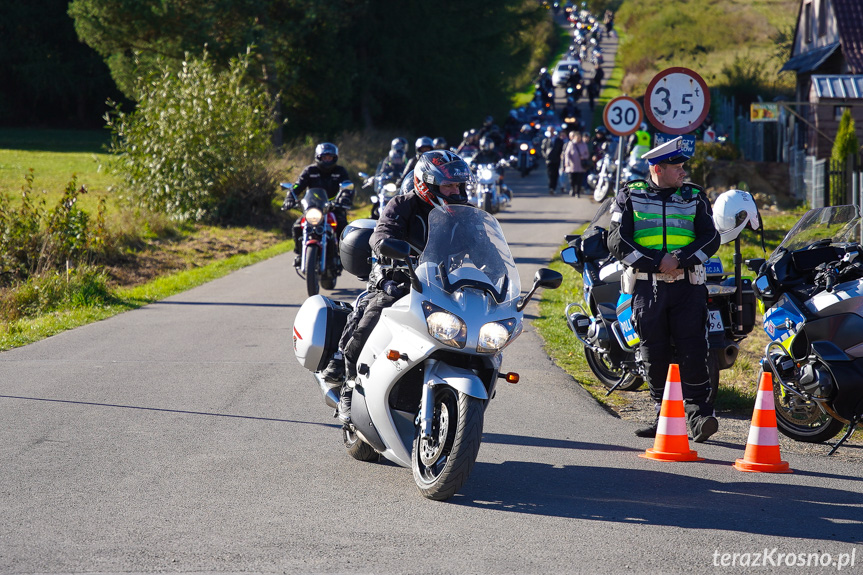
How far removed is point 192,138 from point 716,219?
1697 centimetres

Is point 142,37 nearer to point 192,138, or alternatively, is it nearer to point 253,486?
point 192,138

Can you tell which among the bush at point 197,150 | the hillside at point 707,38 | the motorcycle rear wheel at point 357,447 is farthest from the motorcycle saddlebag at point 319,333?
the hillside at point 707,38

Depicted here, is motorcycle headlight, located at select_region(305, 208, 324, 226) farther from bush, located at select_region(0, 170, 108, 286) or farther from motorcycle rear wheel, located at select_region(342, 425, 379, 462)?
motorcycle rear wheel, located at select_region(342, 425, 379, 462)

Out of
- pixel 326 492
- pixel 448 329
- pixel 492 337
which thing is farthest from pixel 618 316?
pixel 326 492

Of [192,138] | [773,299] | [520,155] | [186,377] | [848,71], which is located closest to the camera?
[773,299]

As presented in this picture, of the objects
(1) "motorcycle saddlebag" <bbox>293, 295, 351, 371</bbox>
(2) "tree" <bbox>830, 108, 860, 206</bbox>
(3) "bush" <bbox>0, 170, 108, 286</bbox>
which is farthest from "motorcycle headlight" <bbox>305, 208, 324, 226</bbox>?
(2) "tree" <bbox>830, 108, 860, 206</bbox>

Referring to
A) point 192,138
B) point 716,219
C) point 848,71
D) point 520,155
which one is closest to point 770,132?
point 848,71

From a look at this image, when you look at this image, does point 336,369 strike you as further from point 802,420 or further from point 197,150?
point 197,150

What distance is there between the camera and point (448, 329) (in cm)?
511

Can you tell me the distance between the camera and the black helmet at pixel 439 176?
228 inches

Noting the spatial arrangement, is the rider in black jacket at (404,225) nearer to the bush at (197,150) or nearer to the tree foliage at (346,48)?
the bush at (197,150)

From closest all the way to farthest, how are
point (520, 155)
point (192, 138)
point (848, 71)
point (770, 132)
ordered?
point (192, 138) → point (848, 71) → point (770, 132) → point (520, 155)

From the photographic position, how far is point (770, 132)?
35844mm

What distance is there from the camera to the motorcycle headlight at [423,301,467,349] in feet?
16.7
